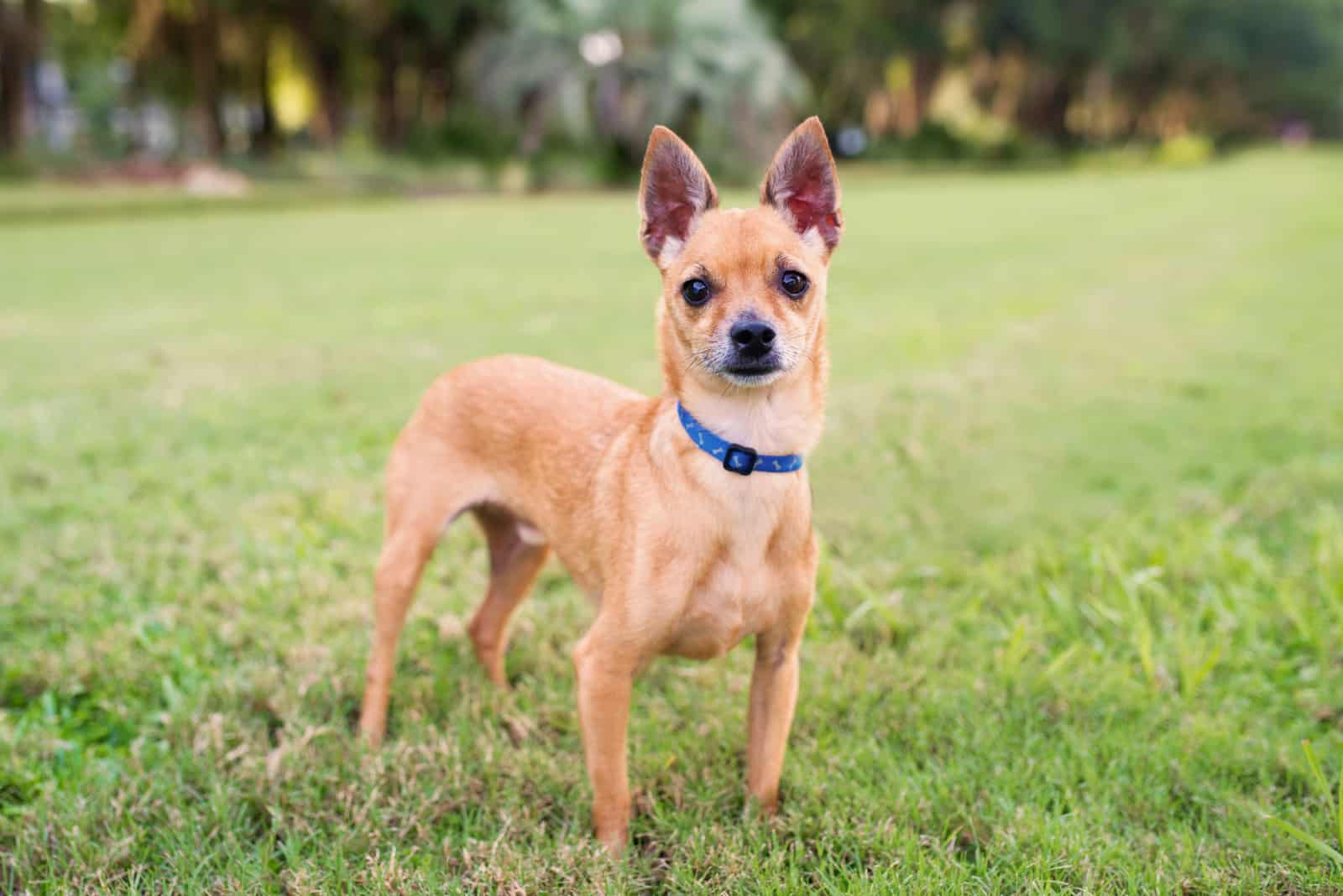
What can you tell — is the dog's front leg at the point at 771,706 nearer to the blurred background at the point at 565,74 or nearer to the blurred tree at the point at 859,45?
the blurred background at the point at 565,74

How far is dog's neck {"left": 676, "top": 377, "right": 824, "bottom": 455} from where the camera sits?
276 cm

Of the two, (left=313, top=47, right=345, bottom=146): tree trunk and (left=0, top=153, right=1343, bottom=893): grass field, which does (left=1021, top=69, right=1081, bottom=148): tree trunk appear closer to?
(left=313, top=47, right=345, bottom=146): tree trunk

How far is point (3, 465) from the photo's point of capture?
601 cm

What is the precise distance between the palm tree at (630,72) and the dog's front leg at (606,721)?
29.5 meters

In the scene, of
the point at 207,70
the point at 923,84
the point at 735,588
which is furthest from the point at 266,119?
the point at 735,588

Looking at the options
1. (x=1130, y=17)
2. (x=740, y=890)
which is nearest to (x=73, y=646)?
(x=740, y=890)

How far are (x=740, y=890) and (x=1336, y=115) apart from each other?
8500 cm

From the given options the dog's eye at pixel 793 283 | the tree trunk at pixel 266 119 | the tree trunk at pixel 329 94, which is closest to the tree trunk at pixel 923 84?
the tree trunk at pixel 329 94

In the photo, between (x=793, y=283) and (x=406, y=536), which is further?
(x=406, y=536)

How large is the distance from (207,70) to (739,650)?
112 ft

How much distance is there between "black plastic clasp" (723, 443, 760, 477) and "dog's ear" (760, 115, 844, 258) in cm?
68

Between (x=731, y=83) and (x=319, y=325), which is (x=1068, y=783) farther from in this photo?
(x=731, y=83)

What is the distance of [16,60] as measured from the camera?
2895 cm

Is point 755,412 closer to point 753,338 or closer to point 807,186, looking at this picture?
point 753,338
